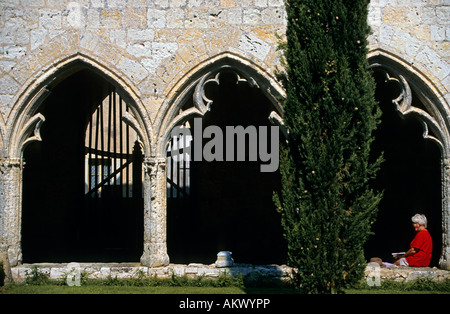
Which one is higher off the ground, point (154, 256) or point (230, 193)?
point (230, 193)

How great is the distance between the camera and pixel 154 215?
7.63 metres

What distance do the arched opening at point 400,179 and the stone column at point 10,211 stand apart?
18.6 ft

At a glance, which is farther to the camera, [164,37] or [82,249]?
[82,249]

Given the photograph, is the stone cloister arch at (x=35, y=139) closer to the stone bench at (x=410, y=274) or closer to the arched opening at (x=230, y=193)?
the stone bench at (x=410, y=274)

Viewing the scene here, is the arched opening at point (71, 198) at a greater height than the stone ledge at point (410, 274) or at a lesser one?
greater

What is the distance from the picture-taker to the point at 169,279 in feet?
24.6

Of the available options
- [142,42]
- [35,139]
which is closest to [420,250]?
[142,42]

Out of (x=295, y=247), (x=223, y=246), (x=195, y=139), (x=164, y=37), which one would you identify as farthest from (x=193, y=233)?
(x=295, y=247)

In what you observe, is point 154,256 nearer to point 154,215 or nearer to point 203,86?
point 154,215

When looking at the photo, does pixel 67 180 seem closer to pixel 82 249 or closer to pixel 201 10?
pixel 82 249

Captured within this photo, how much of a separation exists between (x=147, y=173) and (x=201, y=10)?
2154 mm

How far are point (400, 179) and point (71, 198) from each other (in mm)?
5769

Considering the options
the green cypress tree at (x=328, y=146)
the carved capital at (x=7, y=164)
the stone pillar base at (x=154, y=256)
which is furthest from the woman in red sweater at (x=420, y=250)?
the carved capital at (x=7, y=164)

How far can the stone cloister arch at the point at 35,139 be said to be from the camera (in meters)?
7.62
